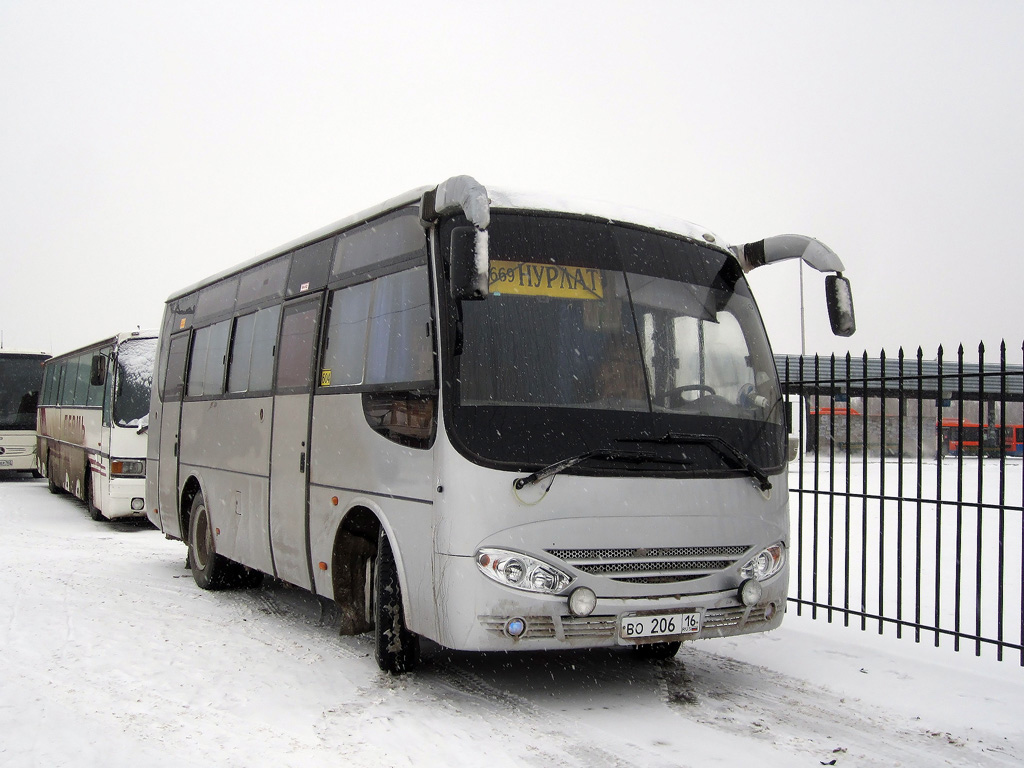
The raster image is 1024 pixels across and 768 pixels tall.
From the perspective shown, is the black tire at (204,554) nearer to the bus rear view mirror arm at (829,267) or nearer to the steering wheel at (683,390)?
the steering wheel at (683,390)

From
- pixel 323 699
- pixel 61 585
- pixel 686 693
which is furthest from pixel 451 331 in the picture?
pixel 61 585

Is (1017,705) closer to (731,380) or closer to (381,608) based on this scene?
(731,380)

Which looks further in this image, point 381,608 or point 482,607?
point 381,608

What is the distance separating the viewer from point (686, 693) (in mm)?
6336

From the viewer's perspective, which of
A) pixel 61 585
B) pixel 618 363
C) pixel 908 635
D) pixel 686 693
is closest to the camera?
pixel 618 363

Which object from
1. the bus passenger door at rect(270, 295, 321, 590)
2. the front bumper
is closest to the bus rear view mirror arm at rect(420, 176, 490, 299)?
the front bumper

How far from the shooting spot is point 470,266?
17.5ft

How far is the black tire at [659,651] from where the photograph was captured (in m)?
7.21

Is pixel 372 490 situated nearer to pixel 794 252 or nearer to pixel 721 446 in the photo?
pixel 721 446

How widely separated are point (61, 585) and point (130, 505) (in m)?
6.00

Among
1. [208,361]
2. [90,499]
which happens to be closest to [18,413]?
[90,499]

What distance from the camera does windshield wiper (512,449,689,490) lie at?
5590 mm

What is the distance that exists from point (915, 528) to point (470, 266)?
1209 cm

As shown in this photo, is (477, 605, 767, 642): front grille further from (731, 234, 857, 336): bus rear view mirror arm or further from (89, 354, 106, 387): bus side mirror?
(89, 354, 106, 387): bus side mirror
